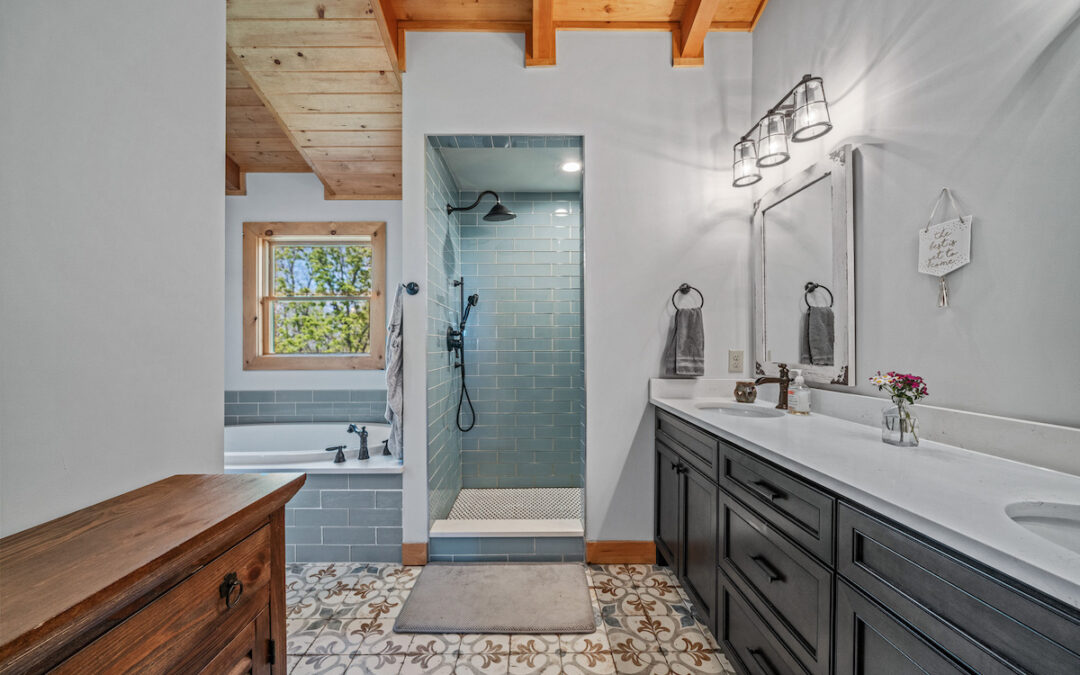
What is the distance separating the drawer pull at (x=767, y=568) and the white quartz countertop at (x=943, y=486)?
0.31 m

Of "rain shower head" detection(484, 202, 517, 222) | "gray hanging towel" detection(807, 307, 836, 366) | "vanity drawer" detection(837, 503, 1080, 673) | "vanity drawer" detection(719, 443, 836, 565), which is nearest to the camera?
"vanity drawer" detection(837, 503, 1080, 673)

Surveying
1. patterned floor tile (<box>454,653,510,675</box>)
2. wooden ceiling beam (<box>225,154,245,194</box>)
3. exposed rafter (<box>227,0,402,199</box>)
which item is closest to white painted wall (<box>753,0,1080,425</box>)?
patterned floor tile (<box>454,653,510,675</box>)

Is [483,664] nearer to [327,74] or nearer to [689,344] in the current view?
[689,344]

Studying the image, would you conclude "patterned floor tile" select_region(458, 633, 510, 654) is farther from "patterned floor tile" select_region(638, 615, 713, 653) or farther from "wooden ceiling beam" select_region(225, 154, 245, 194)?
"wooden ceiling beam" select_region(225, 154, 245, 194)

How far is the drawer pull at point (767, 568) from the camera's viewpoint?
1176 mm

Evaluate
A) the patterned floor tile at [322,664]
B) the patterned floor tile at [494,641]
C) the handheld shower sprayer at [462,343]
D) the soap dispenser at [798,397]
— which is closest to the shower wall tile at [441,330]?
the handheld shower sprayer at [462,343]

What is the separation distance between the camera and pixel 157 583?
55 cm

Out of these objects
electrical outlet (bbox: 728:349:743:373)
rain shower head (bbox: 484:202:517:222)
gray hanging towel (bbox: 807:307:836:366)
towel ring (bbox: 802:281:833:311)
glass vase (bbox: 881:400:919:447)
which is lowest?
glass vase (bbox: 881:400:919:447)

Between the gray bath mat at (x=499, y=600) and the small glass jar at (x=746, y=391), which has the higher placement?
the small glass jar at (x=746, y=391)

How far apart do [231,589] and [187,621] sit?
0.09 meters

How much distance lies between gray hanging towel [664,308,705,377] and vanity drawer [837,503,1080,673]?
1.32m

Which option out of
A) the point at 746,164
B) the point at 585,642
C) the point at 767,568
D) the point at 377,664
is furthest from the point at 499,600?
the point at 746,164

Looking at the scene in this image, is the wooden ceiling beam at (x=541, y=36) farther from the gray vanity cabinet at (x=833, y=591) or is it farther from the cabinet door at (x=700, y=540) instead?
the cabinet door at (x=700, y=540)

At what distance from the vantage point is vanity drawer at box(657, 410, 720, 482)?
158 centimetres
